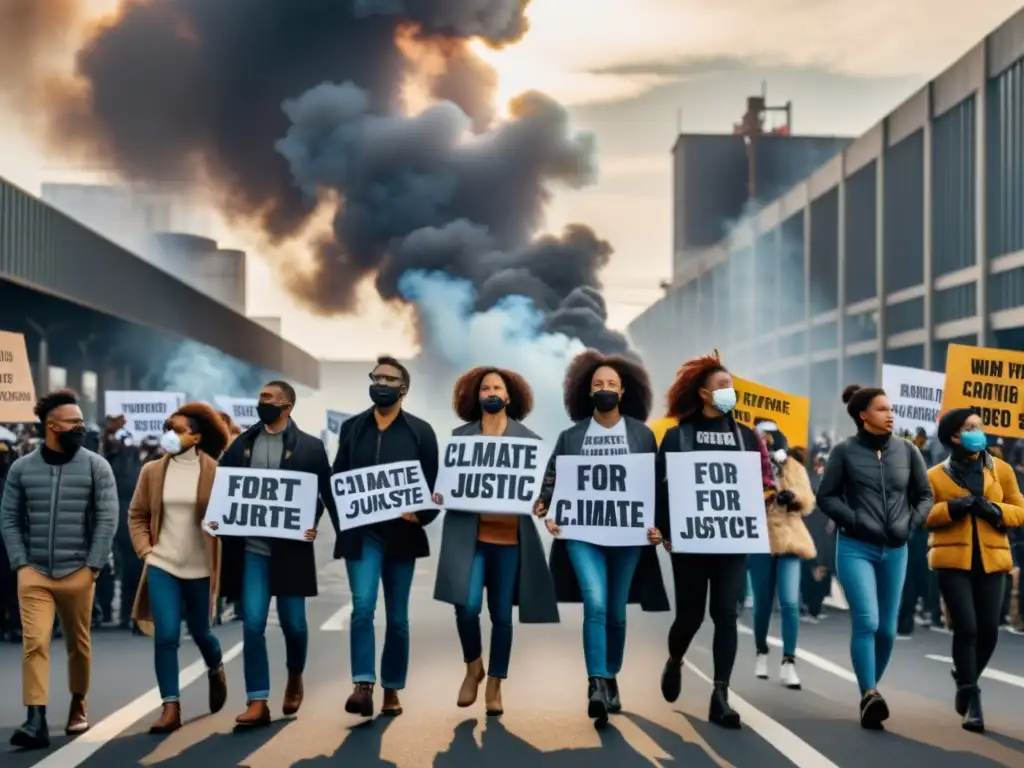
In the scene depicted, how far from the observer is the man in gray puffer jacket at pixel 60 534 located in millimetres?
9359

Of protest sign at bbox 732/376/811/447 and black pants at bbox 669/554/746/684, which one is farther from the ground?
protest sign at bbox 732/376/811/447

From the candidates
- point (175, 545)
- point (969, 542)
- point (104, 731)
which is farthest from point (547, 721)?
point (969, 542)

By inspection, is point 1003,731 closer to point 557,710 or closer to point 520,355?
point 557,710

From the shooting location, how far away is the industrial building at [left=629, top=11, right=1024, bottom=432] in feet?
115

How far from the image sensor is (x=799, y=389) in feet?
181

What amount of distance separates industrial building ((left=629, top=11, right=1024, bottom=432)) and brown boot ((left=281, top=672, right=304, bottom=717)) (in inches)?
1019

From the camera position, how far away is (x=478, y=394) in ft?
33.6

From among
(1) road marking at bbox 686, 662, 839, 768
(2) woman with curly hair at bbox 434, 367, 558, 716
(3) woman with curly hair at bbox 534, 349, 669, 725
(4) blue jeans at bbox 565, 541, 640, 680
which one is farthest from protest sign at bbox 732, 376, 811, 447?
(2) woman with curly hair at bbox 434, 367, 558, 716

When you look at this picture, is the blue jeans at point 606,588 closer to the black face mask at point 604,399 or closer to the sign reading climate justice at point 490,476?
the sign reading climate justice at point 490,476

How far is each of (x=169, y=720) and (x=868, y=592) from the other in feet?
13.2

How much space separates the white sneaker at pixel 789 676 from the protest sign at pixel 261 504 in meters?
3.63

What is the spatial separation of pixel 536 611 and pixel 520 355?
38.5 m

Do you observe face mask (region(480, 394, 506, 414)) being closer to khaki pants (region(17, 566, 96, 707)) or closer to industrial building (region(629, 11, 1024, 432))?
khaki pants (region(17, 566, 96, 707))

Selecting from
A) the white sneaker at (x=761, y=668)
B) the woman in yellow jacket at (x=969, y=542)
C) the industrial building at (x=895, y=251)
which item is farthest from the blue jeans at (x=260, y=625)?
the industrial building at (x=895, y=251)
